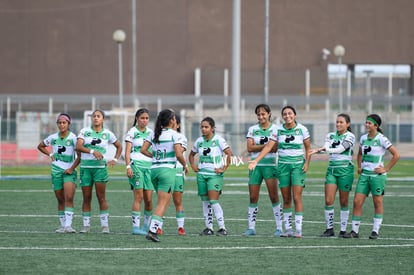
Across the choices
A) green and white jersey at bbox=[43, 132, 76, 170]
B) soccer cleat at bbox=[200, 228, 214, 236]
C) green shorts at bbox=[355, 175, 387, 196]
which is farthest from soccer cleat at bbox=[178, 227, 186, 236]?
green shorts at bbox=[355, 175, 387, 196]

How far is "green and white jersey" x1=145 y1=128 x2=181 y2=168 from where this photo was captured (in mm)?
16250

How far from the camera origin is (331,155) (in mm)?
17469

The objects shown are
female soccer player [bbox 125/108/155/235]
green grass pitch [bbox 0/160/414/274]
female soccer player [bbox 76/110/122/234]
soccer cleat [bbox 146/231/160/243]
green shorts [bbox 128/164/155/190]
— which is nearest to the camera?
green grass pitch [bbox 0/160/414/274]

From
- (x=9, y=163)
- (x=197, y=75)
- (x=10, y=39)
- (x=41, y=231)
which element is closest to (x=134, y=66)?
(x=197, y=75)

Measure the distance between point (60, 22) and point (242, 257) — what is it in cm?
5745

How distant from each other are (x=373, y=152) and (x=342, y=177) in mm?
666

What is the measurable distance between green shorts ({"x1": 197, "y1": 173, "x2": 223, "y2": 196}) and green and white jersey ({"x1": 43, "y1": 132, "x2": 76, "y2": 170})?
2.14 meters

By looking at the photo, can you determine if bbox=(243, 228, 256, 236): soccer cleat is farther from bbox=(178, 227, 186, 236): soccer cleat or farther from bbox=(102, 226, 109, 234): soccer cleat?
bbox=(102, 226, 109, 234): soccer cleat

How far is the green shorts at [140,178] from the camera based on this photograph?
706 inches

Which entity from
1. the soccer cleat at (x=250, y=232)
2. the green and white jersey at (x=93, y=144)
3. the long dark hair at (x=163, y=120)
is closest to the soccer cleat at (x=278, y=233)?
the soccer cleat at (x=250, y=232)

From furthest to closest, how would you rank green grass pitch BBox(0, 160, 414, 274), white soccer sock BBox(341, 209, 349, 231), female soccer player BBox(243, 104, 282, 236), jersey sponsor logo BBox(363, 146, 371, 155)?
female soccer player BBox(243, 104, 282, 236), white soccer sock BBox(341, 209, 349, 231), jersey sponsor logo BBox(363, 146, 371, 155), green grass pitch BBox(0, 160, 414, 274)

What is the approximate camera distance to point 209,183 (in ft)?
57.8

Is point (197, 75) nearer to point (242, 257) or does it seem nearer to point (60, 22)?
point (60, 22)

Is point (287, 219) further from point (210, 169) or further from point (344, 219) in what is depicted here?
point (210, 169)
